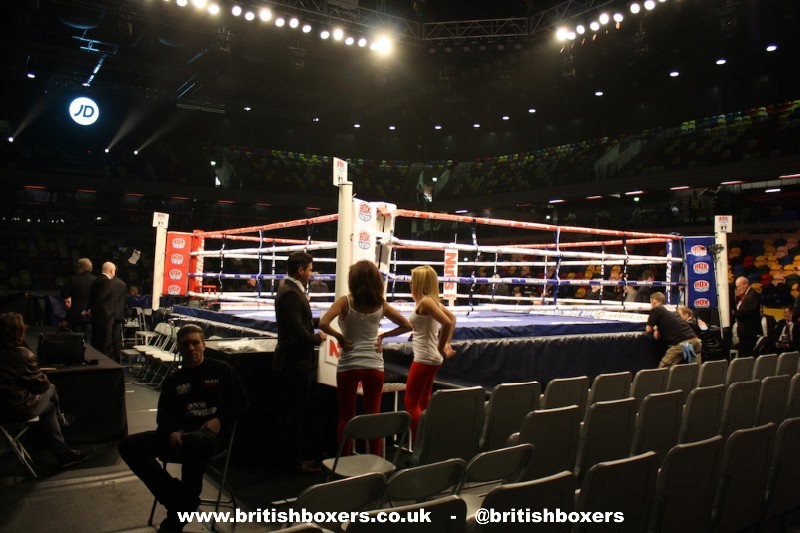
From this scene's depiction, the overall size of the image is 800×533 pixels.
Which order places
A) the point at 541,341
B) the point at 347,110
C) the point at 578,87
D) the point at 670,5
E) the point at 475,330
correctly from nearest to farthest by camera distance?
the point at 475,330, the point at 541,341, the point at 670,5, the point at 578,87, the point at 347,110

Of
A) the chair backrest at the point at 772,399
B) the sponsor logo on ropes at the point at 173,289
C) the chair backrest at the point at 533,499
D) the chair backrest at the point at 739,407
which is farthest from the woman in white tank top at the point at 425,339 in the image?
the sponsor logo on ropes at the point at 173,289

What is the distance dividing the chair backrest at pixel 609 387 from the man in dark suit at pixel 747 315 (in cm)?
434

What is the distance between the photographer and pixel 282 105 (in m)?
17.9

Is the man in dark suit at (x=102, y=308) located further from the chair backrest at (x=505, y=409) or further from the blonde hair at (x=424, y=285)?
the chair backrest at (x=505, y=409)

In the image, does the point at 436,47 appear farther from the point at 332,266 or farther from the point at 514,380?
the point at 332,266

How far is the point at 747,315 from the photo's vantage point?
22.6ft

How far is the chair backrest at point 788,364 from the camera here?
438 cm

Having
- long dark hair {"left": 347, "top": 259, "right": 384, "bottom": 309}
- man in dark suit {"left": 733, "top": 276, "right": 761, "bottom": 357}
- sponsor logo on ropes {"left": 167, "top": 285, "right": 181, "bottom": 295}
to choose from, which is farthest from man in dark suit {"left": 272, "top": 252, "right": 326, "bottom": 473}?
man in dark suit {"left": 733, "top": 276, "right": 761, "bottom": 357}

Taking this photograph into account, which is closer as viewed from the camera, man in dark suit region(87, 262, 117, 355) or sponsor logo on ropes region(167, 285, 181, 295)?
man in dark suit region(87, 262, 117, 355)

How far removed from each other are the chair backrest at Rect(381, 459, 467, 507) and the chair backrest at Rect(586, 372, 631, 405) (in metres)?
1.61

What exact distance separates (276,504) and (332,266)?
18.4 m

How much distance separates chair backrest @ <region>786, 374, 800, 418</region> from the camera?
3547mm

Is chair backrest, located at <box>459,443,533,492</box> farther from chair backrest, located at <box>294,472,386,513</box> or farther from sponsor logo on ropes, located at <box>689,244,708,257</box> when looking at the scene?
sponsor logo on ropes, located at <box>689,244,708,257</box>

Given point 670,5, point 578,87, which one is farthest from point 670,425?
point 578,87
